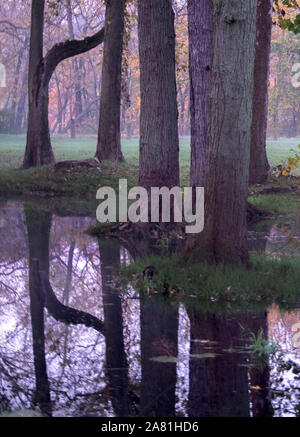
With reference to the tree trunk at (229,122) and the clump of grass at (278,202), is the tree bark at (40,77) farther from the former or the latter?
the tree trunk at (229,122)

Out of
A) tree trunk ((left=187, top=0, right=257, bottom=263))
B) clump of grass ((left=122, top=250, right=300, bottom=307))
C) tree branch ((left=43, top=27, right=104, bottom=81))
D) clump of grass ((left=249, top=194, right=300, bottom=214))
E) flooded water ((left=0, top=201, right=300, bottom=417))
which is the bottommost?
flooded water ((left=0, top=201, right=300, bottom=417))

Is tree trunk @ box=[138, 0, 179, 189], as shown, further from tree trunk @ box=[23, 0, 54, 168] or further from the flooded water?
tree trunk @ box=[23, 0, 54, 168]

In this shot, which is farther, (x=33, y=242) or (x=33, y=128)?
(x=33, y=128)

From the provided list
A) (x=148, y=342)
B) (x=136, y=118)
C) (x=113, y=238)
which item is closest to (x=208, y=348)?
(x=148, y=342)

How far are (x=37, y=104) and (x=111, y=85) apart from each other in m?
2.47

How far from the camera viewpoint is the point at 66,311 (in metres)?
8.09

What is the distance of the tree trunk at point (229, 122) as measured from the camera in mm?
8922

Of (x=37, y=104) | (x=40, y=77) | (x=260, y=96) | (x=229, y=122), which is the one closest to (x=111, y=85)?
(x=40, y=77)

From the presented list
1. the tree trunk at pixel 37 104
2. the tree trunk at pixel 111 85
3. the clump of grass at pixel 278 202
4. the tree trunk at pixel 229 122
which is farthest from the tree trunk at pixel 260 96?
the tree trunk at pixel 229 122

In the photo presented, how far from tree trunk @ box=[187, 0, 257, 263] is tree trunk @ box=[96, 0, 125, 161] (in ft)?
48.5

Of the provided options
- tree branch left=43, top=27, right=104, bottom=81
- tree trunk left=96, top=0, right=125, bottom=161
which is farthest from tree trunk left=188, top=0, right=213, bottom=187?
tree branch left=43, top=27, right=104, bottom=81

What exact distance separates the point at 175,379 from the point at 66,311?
8.68ft

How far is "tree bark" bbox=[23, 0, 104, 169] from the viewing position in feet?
78.7
